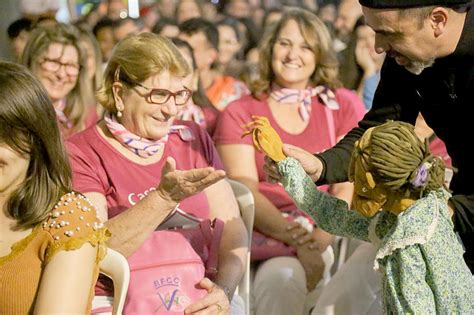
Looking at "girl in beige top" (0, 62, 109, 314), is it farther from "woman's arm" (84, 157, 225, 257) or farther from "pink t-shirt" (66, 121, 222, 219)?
"pink t-shirt" (66, 121, 222, 219)

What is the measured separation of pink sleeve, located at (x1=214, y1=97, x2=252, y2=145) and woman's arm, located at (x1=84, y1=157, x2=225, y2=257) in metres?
1.26

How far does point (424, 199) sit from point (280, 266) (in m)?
1.52

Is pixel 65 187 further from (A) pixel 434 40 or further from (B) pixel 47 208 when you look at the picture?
(A) pixel 434 40

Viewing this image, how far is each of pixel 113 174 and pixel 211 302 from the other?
1.60 ft

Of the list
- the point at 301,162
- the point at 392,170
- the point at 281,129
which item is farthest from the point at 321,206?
the point at 281,129

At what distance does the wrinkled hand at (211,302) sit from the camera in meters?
2.80

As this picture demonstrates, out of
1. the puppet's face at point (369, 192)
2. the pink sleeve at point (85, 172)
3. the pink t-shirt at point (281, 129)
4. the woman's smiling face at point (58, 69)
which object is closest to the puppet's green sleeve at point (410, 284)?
the puppet's face at point (369, 192)

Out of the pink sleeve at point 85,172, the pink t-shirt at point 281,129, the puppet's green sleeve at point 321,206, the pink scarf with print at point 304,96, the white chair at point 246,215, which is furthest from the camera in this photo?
the pink scarf with print at point 304,96

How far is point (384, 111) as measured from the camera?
109 inches

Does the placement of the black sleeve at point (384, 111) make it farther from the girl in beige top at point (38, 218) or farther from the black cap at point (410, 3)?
the girl in beige top at point (38, 218)

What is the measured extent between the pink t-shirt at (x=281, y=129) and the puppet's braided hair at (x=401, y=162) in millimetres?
1576

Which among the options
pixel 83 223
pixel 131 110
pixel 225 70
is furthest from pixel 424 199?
pixel 225 70

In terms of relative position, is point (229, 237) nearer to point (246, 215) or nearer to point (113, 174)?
point (246, 215)

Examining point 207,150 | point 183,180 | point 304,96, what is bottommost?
point 304,96
